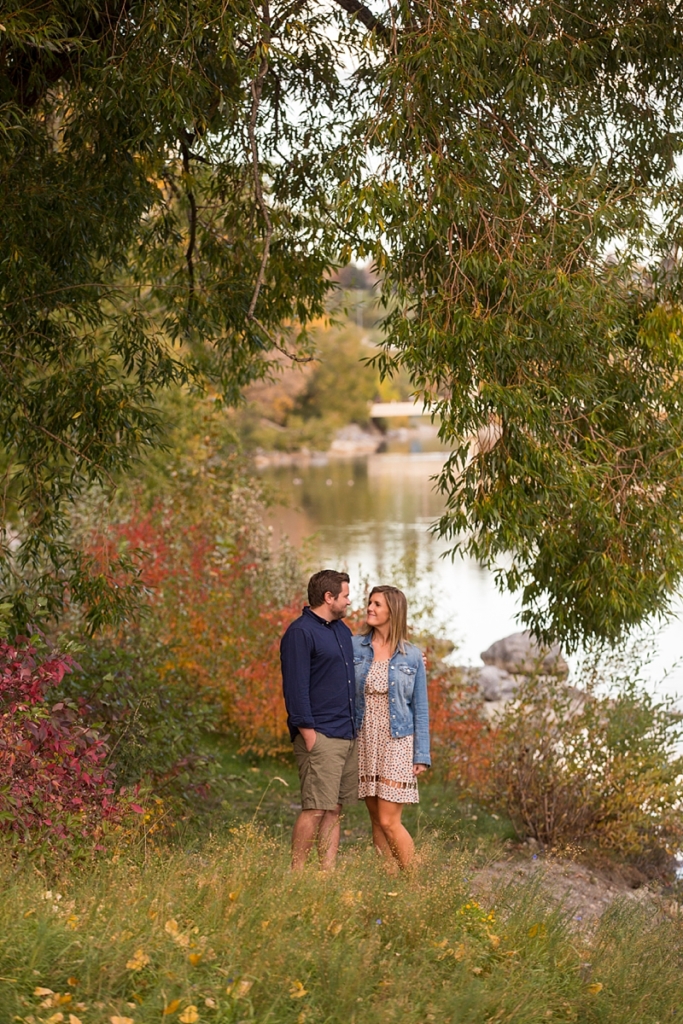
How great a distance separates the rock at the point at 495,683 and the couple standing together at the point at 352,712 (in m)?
8.61

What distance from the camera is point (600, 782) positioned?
842 cm

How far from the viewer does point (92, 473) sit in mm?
6586

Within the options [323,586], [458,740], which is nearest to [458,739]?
[458,740]

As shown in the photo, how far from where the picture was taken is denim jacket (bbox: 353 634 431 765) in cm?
618

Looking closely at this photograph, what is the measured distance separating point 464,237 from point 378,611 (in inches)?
82.7

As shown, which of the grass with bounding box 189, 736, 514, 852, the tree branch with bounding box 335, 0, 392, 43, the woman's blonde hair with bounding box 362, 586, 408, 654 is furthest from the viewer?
the grass with bounding box 189, 736, 514, 852

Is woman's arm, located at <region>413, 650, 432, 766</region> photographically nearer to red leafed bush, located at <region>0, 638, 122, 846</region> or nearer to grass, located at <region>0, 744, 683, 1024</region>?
grass, located at <region>0, 744, 683, 1024</region>

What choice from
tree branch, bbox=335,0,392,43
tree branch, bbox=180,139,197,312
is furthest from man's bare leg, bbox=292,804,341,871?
tree branch, bbox=335,0,392,43

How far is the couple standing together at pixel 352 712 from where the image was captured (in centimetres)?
602

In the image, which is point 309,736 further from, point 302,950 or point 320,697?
point 302,950

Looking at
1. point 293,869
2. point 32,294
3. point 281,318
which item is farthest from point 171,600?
point 293,869

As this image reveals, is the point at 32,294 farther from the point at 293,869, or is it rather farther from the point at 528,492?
the point at 293,869

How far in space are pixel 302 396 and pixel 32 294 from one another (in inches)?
1934

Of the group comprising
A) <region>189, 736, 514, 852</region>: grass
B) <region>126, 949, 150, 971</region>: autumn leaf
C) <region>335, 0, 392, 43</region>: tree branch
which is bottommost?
<region>189, 736, 514, 852</region>: grass
